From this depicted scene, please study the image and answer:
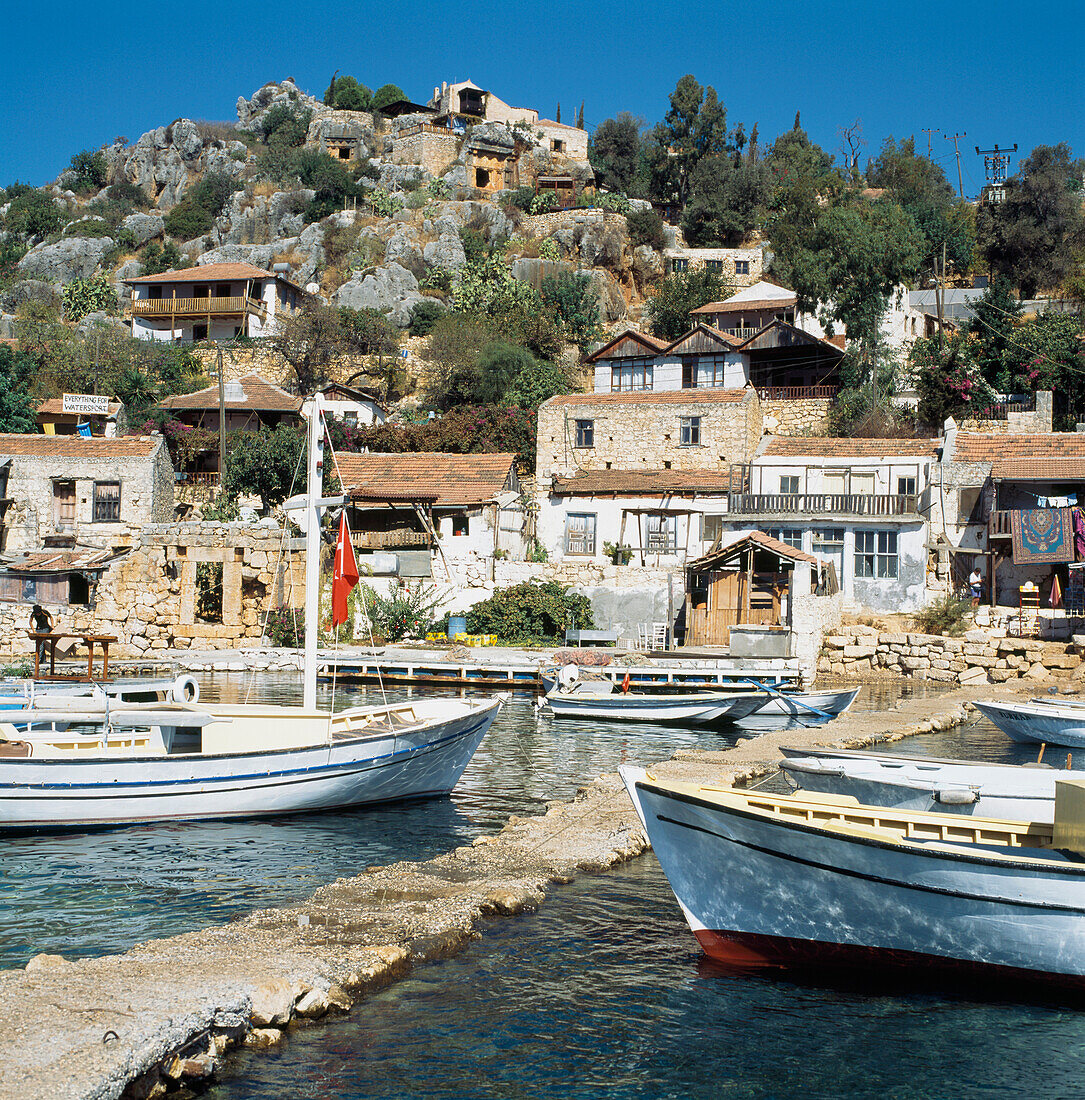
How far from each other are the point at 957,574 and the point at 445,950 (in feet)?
106

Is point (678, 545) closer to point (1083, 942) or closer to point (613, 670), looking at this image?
point (613, 670)

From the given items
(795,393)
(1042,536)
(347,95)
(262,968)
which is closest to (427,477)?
(795,393)

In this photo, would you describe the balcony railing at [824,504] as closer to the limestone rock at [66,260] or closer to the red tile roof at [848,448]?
the red tile roof at [848,448]

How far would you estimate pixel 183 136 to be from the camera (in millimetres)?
97500

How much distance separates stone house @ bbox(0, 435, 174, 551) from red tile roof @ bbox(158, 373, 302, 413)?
24.4ft

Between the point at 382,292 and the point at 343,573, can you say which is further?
the point at 382,292

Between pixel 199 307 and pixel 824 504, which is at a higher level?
pixel 199 307

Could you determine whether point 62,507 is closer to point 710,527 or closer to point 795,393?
point 710,527

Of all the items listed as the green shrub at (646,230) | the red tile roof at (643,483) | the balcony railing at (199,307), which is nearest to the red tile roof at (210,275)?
the balcony railing at (199,307)

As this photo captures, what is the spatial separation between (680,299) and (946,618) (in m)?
34.0

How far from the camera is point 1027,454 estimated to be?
130ft

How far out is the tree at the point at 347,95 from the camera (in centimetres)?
10006

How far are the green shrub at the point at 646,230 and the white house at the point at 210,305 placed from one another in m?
24.8

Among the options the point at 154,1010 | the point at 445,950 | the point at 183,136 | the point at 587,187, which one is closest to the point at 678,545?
the point at 445,950
